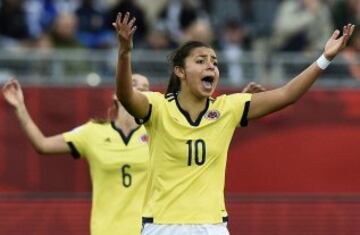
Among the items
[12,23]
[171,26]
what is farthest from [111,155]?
[171,26]

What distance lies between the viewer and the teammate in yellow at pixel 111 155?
28.6ft

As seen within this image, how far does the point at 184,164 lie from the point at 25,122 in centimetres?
221

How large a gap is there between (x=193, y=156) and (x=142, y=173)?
1.81 m

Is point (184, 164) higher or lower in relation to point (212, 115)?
lower

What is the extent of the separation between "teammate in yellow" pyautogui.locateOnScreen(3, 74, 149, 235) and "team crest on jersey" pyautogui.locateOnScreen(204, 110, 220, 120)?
5.42 ft

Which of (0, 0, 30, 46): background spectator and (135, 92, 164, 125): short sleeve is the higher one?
(0, 0, 30, 46): background spectator

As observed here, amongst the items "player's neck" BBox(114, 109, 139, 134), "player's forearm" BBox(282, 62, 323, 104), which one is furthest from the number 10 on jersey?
"player's neck" BBox(114, 109, 139, 134)

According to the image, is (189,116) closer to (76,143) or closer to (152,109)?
(152,109)

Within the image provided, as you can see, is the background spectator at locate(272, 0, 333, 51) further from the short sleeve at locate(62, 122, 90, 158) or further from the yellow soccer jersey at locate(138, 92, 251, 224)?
the yellow soccer jersey at locate(138, 92, 251, 224)

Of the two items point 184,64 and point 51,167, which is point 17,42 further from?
point 184,64

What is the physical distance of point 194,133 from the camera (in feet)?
23.4

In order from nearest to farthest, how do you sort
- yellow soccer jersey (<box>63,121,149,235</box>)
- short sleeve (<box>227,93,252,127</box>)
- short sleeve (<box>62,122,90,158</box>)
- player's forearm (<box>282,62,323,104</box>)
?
player's forearm (<box>282,62,323,104</box>) → short sleeve (<box>227,93,252,127</box>) → yellow soccer jersey (<box>63,121,149,235</box>) → short sleeve (<box>62,122,90,158</box>)

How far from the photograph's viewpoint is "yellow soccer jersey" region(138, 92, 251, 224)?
7039 mm

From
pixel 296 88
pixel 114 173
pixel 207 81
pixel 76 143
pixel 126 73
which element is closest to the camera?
pixel 126 73
